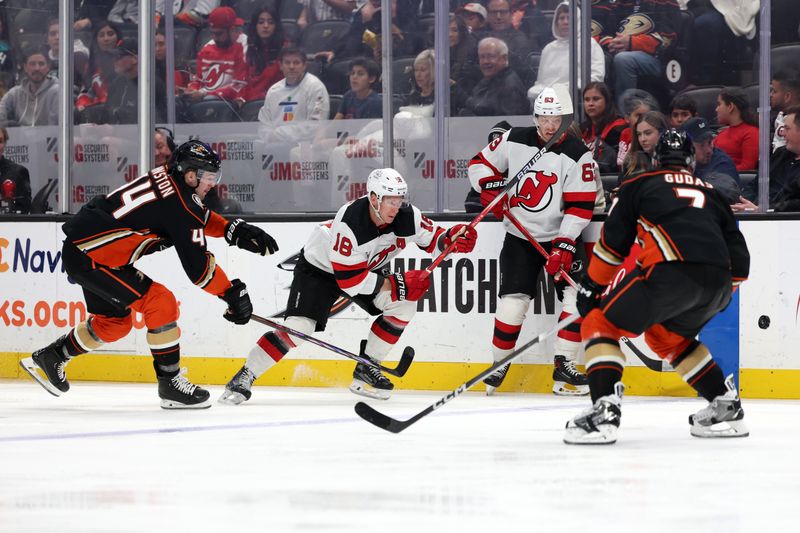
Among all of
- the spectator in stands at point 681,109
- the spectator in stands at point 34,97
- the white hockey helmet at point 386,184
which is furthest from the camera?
the spectator in stands at point 34,97

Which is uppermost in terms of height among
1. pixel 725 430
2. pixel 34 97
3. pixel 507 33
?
pixel 507 33

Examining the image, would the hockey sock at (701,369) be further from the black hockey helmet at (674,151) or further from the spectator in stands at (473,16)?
the spectator in stands at (473,16)

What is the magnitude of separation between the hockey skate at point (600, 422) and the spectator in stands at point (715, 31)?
7.97ft

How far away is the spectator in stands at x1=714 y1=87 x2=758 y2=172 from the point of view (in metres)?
5.75

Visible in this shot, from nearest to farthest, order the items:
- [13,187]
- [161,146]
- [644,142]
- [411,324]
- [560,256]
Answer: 1. [560,256]
2. [644,142]
3. [411,324]
4. [161,146]
5. [13,187]

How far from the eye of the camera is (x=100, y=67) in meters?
6.90

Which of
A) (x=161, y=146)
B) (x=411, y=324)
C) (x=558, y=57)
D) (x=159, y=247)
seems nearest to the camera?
(x=159, y=247)

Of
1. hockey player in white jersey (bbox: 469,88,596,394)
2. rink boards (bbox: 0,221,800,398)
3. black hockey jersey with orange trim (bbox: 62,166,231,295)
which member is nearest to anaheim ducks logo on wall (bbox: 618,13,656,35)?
hockey player in white jersey (bbox: 469,88,596,394)

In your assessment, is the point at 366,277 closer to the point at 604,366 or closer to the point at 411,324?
the point at 411,324

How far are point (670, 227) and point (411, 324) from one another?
2.28 metres

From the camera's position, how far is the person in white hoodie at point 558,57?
20.1 feet

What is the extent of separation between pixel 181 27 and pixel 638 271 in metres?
3.59

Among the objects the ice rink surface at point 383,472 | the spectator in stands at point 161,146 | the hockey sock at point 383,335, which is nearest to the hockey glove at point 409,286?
the hockey sock at point 383,335

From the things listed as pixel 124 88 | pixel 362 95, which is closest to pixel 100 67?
pixel 124 88
